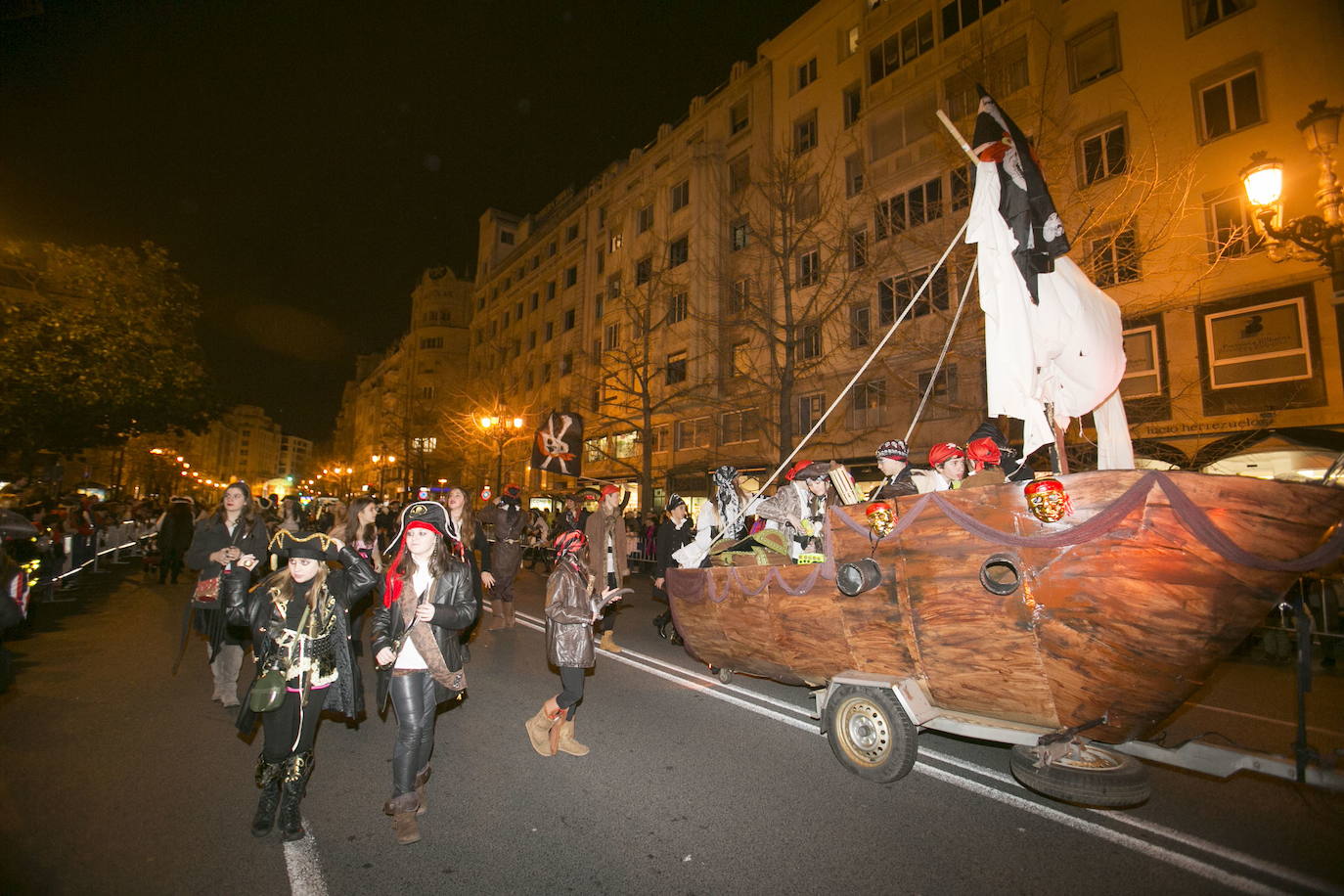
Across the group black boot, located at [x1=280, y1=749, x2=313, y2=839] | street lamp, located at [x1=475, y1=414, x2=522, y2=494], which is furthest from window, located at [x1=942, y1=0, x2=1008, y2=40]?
black boot, located at [x1=280, y1=749, x2=313, y2=839]

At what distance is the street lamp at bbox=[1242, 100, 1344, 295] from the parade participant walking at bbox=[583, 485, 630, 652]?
349 inches

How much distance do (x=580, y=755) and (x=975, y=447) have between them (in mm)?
4204

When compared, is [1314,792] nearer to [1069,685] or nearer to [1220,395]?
[1069,685]

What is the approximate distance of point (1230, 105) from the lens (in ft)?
44.1

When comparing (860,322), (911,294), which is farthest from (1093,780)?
(860,322)

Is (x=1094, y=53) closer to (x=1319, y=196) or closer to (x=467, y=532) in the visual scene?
(x=1319, y=196)

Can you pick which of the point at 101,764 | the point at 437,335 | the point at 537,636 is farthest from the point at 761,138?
the point at 437,335

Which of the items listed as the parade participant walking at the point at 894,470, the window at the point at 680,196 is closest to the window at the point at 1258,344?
the parade participant walking at the point at 894,470

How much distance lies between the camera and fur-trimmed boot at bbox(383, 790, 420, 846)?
342cm

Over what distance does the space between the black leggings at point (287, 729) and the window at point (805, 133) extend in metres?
24.8

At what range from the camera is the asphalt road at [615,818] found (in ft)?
10.0

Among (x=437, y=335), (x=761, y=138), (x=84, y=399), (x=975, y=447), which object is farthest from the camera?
(x=437, y=335)

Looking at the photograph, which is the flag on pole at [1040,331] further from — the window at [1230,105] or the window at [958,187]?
the window at [958,187]

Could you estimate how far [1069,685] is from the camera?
10.8ft
